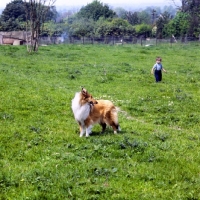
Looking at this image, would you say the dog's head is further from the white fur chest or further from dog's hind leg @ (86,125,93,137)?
dog's hind leg @ (86,125,93,137)

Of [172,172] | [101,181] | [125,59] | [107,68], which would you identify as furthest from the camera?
[125,59]

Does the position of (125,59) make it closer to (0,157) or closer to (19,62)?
(19,62)

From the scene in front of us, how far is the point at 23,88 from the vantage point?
15.3 meters

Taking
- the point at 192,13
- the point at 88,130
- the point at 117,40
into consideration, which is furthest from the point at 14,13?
the point at 88,130

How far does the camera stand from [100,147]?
8453 millimetres

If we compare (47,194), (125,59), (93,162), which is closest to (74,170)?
(93,162)

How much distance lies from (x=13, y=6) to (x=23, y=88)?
204 feet

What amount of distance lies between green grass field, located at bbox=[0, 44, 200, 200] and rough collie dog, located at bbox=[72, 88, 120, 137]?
13.2 inches

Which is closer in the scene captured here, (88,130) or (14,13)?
(88,130)

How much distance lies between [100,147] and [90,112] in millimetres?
1431

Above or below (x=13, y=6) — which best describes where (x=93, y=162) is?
below

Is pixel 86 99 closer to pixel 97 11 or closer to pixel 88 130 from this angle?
pixel 88 130

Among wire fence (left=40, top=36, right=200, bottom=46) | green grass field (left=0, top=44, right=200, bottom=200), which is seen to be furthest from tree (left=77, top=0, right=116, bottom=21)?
green grass field (left=0, top=44, right=200, bottom=200)

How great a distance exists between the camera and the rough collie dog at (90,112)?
9.45m
